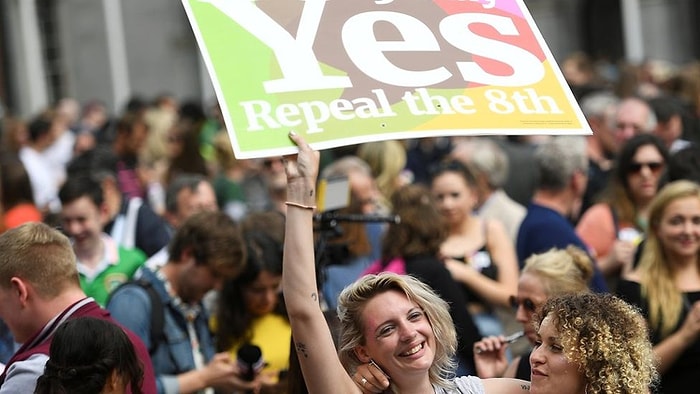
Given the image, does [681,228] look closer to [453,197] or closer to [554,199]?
[554,199]

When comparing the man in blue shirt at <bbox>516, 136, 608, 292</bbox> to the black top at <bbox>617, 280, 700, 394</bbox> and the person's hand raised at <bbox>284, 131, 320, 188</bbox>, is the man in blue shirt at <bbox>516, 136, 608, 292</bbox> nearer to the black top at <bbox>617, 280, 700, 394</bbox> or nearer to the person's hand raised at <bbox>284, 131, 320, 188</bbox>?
the black top at <bbox>617, 280, 700, 394</bbox>

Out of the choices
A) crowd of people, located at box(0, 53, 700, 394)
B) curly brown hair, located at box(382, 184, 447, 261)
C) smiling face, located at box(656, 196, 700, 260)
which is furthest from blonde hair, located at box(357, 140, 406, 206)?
smiling face, located at box(656, 196, 700, 260)

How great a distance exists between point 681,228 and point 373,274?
2.14 metres

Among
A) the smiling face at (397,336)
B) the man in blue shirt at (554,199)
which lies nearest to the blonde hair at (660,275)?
the man in blue shirt at (554,199)

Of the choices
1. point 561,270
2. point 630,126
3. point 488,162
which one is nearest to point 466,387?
point 561,270

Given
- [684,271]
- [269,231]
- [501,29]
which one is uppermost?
[501,29]

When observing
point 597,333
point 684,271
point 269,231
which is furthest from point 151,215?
point 597,333

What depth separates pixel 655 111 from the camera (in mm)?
9633

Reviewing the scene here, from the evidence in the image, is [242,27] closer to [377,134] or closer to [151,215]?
[377,134]

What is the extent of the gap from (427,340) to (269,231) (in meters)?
2.58

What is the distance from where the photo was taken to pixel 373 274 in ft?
14.7

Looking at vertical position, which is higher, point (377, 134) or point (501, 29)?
point (501, 29)

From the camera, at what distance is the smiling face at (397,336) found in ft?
13.1

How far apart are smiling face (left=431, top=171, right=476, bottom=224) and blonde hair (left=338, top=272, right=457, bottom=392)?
323cm
